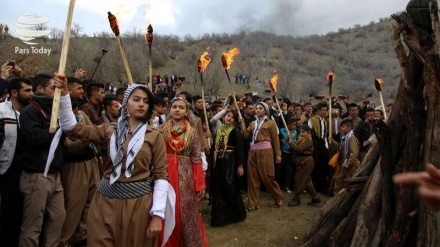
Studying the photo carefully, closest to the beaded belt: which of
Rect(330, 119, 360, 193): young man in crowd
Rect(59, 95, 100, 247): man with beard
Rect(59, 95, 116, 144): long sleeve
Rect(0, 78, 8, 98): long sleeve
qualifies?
Rect(59, 95, 116, 144): long sleeve

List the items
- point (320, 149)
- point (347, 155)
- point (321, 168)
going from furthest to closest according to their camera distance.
Answer: point (321, 168) < point (320, 149) < point (347, 155)

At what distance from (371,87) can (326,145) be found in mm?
35291

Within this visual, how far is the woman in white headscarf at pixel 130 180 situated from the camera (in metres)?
2.85

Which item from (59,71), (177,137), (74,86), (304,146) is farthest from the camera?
(304,146)

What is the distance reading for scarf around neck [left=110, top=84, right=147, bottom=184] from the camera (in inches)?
113

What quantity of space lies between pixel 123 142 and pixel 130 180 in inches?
13.4

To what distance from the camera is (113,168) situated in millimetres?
2904

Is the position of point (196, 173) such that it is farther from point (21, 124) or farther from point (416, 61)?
point (416, 61)

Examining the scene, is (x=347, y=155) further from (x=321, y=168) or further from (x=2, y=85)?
(x=2, y=85)

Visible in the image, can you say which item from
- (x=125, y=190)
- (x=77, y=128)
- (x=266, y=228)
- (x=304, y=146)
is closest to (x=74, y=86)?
(x=77, y=128)

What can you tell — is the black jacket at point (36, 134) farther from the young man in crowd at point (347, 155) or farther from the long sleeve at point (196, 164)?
the young man in crowd at point (347, 155)

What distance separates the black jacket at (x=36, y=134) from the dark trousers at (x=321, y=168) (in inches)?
246

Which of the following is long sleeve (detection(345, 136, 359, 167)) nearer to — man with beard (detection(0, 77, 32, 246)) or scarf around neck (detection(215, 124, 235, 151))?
scarf around neck (detection(215, 124, 235, 151))

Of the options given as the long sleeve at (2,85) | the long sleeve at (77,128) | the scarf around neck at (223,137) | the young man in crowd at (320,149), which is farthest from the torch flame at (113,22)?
the young man in crowd at (320,149)
